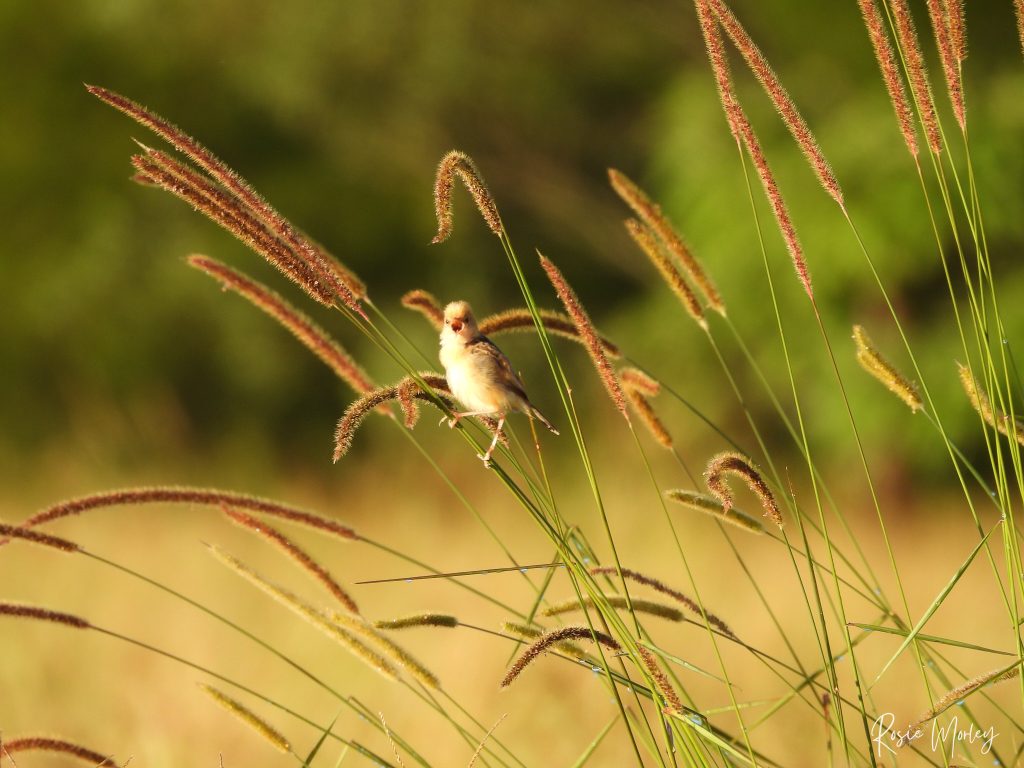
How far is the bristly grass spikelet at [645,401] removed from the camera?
254 centimetres

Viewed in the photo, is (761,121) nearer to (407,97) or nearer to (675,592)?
(407,97)

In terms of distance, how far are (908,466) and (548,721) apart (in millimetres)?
8176

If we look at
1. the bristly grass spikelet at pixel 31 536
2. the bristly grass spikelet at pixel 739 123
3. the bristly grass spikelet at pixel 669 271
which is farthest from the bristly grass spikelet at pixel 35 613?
the bristly grass spikelet at pixel 739 123

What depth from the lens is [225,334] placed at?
47.5 ft

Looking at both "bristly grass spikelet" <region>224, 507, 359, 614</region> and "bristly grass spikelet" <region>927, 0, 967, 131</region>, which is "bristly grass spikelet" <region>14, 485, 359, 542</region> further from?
"bristly grass spikelet" <region>927, 0, 967, 131</region>

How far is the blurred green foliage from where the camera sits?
12102 mm

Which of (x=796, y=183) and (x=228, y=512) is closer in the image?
(x=228, y=512)

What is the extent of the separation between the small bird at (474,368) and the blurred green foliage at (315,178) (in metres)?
8.08

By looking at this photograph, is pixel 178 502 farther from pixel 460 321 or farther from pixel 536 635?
pixel 460 321

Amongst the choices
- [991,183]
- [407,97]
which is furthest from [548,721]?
[407,97]

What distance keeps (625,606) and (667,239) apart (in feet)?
2.45

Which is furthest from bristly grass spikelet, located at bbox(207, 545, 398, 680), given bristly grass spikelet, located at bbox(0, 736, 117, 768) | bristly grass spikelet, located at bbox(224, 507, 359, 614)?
bristly grass spikelet, located at bbox(0, 736, 117, 768)

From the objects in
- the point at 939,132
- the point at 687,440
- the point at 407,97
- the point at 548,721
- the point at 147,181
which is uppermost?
the point at 407,97

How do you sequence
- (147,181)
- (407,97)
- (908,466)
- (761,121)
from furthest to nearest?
(407,97) < (908,466) < (761,121) < (147,181)
